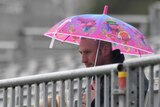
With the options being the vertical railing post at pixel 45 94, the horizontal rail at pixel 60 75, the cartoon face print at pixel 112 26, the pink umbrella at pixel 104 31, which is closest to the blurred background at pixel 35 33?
the pink umbrella at pixel 104 31

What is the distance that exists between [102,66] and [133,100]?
Answer: 0.33m

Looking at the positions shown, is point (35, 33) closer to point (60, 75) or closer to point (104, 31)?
point (104, 31)

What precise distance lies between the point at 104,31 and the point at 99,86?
2.64ft

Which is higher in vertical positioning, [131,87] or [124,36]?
[124,36]

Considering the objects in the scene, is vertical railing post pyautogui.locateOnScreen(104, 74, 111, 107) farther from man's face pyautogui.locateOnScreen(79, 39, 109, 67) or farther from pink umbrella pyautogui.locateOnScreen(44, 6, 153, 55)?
pink umbrella pyautogui.locateOnScreen(44, 6, 153, 55)

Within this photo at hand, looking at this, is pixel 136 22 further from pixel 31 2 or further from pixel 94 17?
pixel 94 17

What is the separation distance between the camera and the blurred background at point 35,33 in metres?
20.3

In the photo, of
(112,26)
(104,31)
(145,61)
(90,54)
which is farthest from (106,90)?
(112,26)

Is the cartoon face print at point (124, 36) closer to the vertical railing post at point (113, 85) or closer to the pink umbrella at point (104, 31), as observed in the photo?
the pink umbrella at point (104, 31)

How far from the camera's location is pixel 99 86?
24.2 ft

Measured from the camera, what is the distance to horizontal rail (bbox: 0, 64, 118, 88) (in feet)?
23.8

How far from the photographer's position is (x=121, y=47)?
8.41 m

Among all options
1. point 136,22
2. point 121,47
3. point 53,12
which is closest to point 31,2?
point 53,12

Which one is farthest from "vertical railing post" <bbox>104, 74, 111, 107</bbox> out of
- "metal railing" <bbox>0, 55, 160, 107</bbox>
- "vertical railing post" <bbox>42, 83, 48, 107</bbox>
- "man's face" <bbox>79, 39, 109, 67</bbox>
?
"vertical railing post" <bbox>42, 83, 48, 107</bbox>
